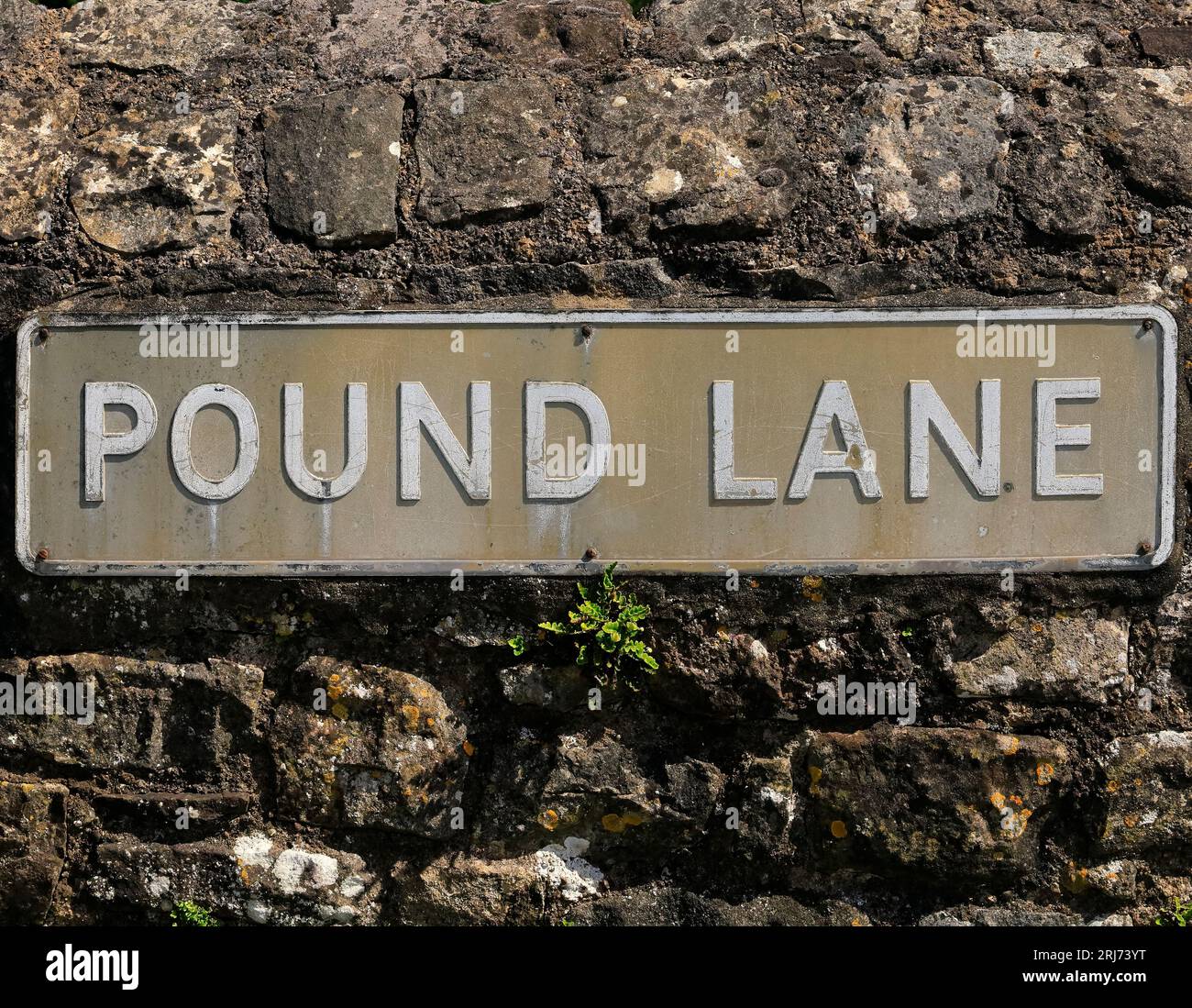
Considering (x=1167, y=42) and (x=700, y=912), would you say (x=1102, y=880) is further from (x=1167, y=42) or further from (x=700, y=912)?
(x=1167, y=42)

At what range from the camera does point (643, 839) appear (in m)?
2.18

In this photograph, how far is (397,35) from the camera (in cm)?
236

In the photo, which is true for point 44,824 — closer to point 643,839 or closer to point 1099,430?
point 643,839

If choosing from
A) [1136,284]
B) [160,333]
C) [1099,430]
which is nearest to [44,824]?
[160,333]

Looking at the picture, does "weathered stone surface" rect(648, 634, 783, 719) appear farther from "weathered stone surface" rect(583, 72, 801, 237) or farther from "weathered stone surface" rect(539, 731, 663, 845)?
"weathered stone surface" rect(583, 72, 801, 237)

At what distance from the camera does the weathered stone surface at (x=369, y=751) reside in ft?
7.08

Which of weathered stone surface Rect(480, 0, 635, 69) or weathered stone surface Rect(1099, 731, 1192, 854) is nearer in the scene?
weathered stone surface Rect(1099, 731, 1192, 854)

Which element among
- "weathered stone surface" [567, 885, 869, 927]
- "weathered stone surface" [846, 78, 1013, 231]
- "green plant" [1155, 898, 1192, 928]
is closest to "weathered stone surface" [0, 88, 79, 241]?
"weathered stone surface" [846, 78, 1013, 231]

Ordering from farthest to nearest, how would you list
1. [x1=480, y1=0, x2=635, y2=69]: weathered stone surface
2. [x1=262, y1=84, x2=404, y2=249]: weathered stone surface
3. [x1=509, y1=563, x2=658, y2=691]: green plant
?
[x1=480, y1=0, x2=635, y2=69]: weathered stone surface < [x1=262, y1=84, x2=404, y2=249]: weathered stone surface < [x1=509, y1=563, x2=658, y2=691]: green plant

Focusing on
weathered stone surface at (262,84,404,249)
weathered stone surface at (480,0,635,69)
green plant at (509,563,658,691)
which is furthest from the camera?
weathered stone surface at (480,0,635,69)

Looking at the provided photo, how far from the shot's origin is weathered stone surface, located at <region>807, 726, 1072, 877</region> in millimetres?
2143

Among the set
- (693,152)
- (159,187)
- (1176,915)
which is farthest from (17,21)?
(1176,915)

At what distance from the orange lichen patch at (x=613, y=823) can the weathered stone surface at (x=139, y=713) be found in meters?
0.79

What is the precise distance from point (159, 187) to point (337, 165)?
16.0 inches
